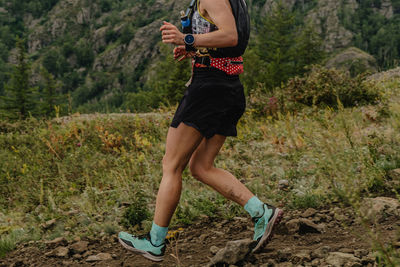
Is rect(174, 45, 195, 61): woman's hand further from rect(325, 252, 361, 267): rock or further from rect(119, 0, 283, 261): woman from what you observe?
rect(325, 252, 361, 267): rock

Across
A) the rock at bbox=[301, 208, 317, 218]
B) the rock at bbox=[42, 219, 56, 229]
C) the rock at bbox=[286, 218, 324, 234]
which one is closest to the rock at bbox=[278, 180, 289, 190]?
the rock at bbox=[301, 208, 317, 218]

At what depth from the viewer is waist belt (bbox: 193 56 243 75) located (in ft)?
8.47

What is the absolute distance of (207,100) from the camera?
2.57 m

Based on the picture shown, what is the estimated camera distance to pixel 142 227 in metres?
3.64

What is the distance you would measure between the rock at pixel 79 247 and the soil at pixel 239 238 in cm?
3

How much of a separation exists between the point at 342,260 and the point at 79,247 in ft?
7.54

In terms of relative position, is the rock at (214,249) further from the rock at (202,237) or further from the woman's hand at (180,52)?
the woman's hand at (180,52)

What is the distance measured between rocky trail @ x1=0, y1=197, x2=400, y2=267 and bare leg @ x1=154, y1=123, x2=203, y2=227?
337mm

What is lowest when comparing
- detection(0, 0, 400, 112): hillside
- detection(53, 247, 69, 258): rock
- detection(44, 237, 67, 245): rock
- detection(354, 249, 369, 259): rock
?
detection(0, 0, 400, 112): hillside

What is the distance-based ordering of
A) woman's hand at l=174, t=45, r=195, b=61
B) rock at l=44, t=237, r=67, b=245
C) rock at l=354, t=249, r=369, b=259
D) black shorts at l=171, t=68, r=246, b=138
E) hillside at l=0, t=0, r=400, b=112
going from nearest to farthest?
1. rock at l=354, t=249, r=369, b=259
2. black shorts at l=171, t=68, r=246, b=138
3. woman's hand at l=174, t=45, r=195, b=61
4. rock at l=44, t=237, r=67, b=245
5. hillside at l=0, t=0, r=400, b=112

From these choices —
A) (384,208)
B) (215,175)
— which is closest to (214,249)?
(215,175)

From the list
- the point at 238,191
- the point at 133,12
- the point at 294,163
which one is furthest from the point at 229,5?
the point at 133,12

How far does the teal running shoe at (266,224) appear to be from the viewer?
261 centimetres

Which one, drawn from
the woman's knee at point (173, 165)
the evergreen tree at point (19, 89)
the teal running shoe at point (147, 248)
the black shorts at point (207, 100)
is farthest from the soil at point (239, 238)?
the evergreen tree at point (19, 89)
